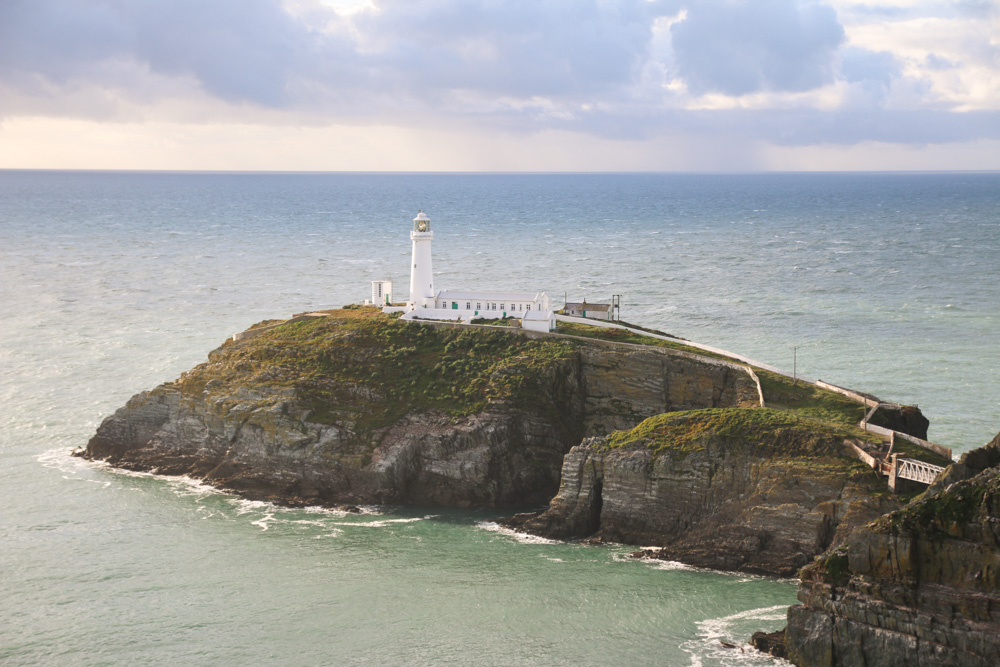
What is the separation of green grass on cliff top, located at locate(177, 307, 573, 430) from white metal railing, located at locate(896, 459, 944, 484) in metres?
22.7

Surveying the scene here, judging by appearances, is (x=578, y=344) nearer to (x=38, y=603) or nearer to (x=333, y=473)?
(x=333, y=473)

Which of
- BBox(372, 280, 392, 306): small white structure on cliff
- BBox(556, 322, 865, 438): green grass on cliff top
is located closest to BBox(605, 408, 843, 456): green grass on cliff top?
BBox(556, 322, 865, 438): green grass on cliff top

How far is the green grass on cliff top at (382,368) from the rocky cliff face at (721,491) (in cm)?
983

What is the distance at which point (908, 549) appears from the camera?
39.2 m

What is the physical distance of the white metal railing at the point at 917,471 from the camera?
155 feet

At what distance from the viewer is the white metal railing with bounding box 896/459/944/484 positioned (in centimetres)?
4725

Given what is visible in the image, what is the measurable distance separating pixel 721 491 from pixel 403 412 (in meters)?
20.7

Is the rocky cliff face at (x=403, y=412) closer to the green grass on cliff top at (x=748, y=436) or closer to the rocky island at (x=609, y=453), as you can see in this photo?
the rocky island at (x=609, y=453)

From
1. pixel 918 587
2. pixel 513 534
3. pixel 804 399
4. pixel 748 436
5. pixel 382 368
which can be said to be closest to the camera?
pixel 918 587

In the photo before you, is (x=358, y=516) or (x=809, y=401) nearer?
(x=358, y=516)

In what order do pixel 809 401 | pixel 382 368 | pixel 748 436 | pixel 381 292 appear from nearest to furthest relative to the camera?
pixel 748 436, pixel 809 401, pixel 382 368, pixel 381 292

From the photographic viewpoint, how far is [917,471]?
157 feet

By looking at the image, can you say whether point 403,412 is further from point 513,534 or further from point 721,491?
point 721,491

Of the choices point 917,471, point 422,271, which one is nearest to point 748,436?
point 917,471
